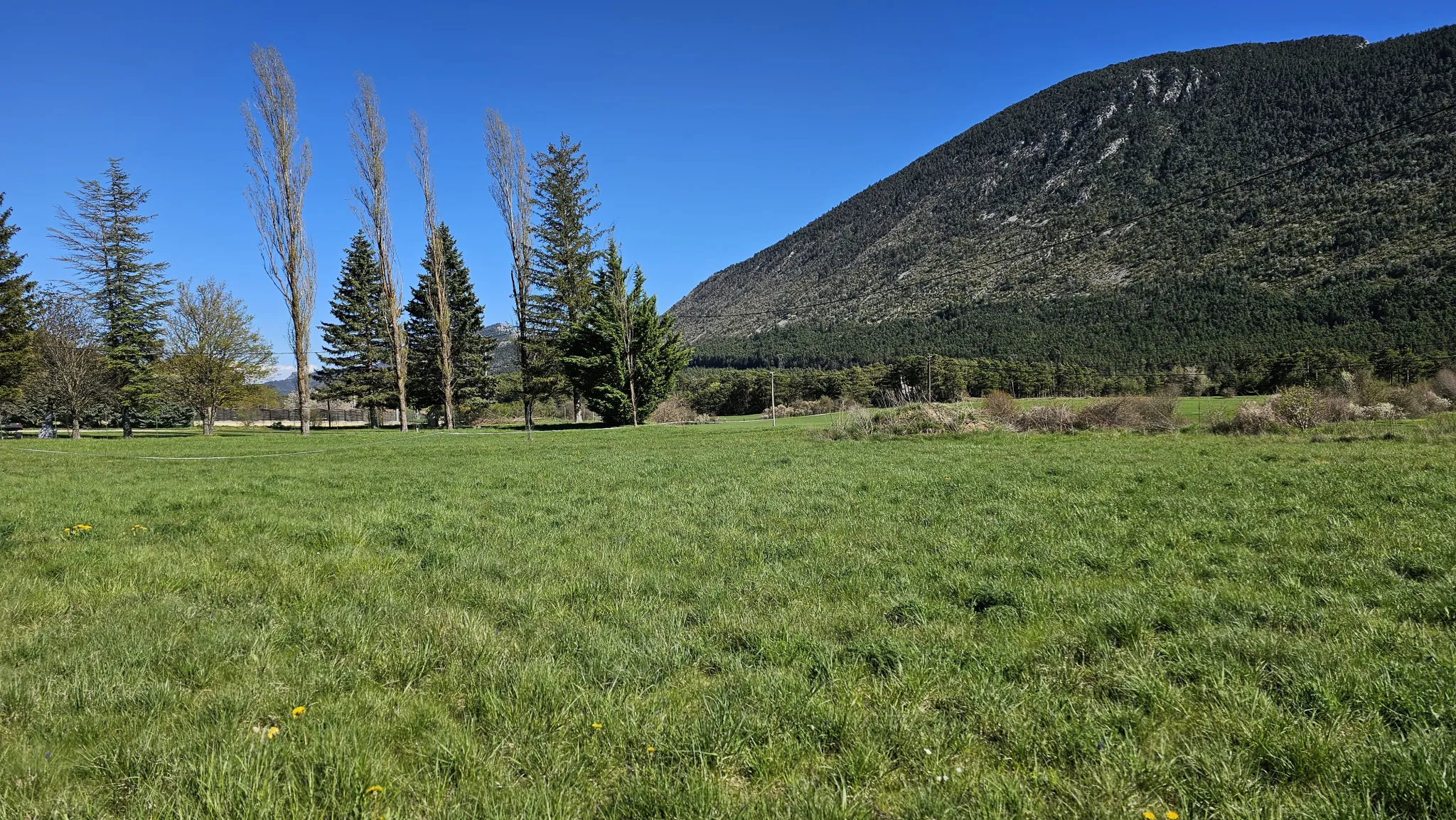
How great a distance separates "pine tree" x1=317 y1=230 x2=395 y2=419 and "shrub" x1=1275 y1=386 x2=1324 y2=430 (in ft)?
152

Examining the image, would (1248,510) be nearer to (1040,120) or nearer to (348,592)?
(348,592)

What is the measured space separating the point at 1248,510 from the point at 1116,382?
231ft

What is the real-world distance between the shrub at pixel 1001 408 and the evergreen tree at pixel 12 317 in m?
40.6

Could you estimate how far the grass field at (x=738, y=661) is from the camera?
2020 millimetres

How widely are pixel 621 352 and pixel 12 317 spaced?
26186mm

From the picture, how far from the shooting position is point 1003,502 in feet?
24.5

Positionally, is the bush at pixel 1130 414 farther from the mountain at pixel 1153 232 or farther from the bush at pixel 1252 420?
the mountain at pixel 1153 232

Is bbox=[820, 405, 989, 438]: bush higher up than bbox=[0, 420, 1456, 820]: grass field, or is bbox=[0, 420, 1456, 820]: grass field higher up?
bbox=[820, 405, 989, 438]: bush

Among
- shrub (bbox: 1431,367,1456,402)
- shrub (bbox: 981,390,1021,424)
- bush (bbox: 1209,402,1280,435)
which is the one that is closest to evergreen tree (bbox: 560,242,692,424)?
shrub (bbox: 981,390,1021,424)

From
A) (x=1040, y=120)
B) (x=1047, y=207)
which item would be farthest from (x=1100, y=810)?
(x=1040, y=120)

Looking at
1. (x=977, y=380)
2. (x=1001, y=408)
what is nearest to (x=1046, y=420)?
(x=1001, y=408)

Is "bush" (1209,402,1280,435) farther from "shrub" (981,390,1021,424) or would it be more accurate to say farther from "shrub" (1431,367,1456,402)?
"shrub" (1431,367,1456,402)

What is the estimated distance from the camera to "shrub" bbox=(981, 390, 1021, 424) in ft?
74.1

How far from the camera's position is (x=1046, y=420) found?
21.6 metres
